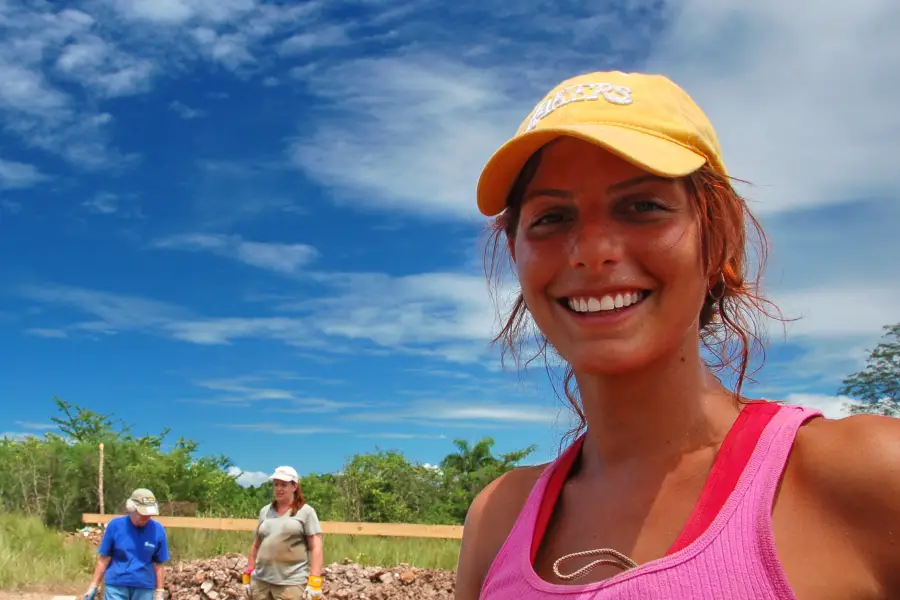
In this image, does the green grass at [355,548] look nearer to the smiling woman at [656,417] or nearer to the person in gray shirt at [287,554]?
the person in gray shirt at [287,554]

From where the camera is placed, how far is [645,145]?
125 centimetres

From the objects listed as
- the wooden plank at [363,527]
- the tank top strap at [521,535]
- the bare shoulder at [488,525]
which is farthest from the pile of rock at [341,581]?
the tank top strap at [521,535]

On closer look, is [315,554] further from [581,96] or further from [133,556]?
[581,96]

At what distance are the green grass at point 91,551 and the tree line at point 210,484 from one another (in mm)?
1565

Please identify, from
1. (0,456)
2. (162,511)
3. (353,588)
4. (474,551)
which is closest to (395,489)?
(162,511)

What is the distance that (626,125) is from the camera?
1.29 meters

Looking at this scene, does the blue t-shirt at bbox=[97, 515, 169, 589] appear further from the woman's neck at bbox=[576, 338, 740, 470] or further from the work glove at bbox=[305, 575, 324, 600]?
the woman's neck at bbox=[576, 338, 740, 470]

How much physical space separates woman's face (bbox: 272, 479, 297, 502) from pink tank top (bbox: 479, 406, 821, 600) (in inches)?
249

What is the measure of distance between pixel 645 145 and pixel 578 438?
1.85 ft

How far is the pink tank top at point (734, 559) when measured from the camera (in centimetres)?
107

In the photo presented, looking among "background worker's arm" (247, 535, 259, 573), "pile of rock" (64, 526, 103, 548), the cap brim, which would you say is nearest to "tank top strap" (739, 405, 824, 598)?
the cap brim

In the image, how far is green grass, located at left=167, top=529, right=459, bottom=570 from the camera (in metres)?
11.6

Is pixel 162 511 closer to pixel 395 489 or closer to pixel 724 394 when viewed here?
pixel 395 489

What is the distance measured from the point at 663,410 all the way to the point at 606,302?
0.67ft
